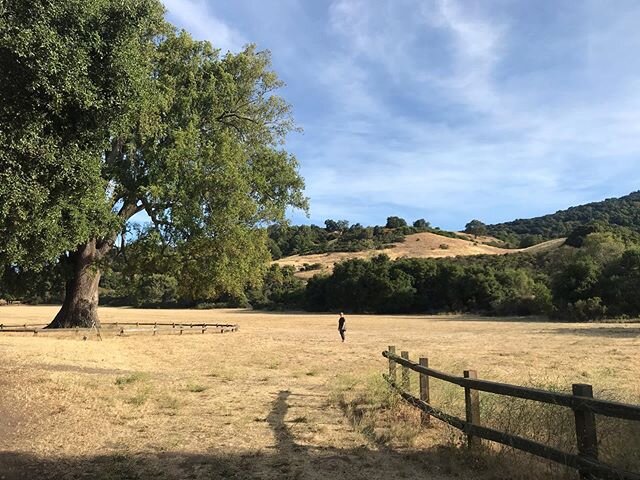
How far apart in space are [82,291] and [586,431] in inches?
1090

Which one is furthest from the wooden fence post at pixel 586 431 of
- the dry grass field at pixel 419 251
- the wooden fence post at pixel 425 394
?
the dry grass field at pixel 419 251

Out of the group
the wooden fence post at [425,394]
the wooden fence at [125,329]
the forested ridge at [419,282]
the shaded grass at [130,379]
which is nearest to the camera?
the wooden fence post at [425,394]

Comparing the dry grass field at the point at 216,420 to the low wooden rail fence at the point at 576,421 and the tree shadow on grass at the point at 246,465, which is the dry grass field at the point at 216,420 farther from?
the low wooden rail fence at the point at 576,421

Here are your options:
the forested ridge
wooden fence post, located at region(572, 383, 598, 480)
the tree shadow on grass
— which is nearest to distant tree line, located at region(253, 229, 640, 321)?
the forested ridge

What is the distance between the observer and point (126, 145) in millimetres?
25844

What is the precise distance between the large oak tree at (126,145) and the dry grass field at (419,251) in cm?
9842

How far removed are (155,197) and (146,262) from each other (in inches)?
183

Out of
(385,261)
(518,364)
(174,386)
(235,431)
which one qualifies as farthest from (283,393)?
(385,261)

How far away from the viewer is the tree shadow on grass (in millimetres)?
6609

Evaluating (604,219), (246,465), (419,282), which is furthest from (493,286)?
(604,219)

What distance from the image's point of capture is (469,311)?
87.4 m

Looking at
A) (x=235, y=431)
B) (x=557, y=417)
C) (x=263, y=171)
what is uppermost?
(x=263, y=171)

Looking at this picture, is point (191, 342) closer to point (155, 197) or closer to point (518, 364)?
point (155, 197)

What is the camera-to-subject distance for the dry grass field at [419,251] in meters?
135
